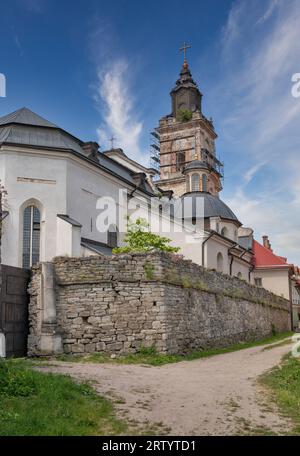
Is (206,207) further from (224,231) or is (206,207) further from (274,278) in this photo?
(274,278)

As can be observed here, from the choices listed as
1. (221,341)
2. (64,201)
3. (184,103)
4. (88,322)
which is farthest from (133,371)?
(184,103)

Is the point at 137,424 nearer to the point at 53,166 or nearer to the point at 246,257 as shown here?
the point at 53,166

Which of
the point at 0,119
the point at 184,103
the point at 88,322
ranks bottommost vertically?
the point at 88,322

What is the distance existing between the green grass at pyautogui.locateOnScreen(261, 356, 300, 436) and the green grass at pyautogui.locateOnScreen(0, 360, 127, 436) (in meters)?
2.76

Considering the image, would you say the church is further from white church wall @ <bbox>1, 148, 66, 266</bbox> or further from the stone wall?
the stone wall

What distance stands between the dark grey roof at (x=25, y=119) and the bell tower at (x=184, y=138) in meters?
31.1

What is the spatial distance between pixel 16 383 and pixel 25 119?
20446 millimetres

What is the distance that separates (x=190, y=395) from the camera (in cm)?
936

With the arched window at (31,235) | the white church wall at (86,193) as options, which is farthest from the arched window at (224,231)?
the arched window at (31,235)

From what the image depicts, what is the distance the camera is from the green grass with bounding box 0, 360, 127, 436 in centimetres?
645

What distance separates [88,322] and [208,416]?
8049 millimetres

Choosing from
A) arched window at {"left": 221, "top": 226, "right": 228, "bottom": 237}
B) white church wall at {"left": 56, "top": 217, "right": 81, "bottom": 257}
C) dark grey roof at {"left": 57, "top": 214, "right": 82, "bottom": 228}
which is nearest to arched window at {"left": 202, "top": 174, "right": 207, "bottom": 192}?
arched window at {"left": 221, "top": 226, "right": 228, "bottom": 237}

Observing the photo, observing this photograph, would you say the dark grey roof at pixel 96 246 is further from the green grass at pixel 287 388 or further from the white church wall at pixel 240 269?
the white church wall at pixel 240 269
